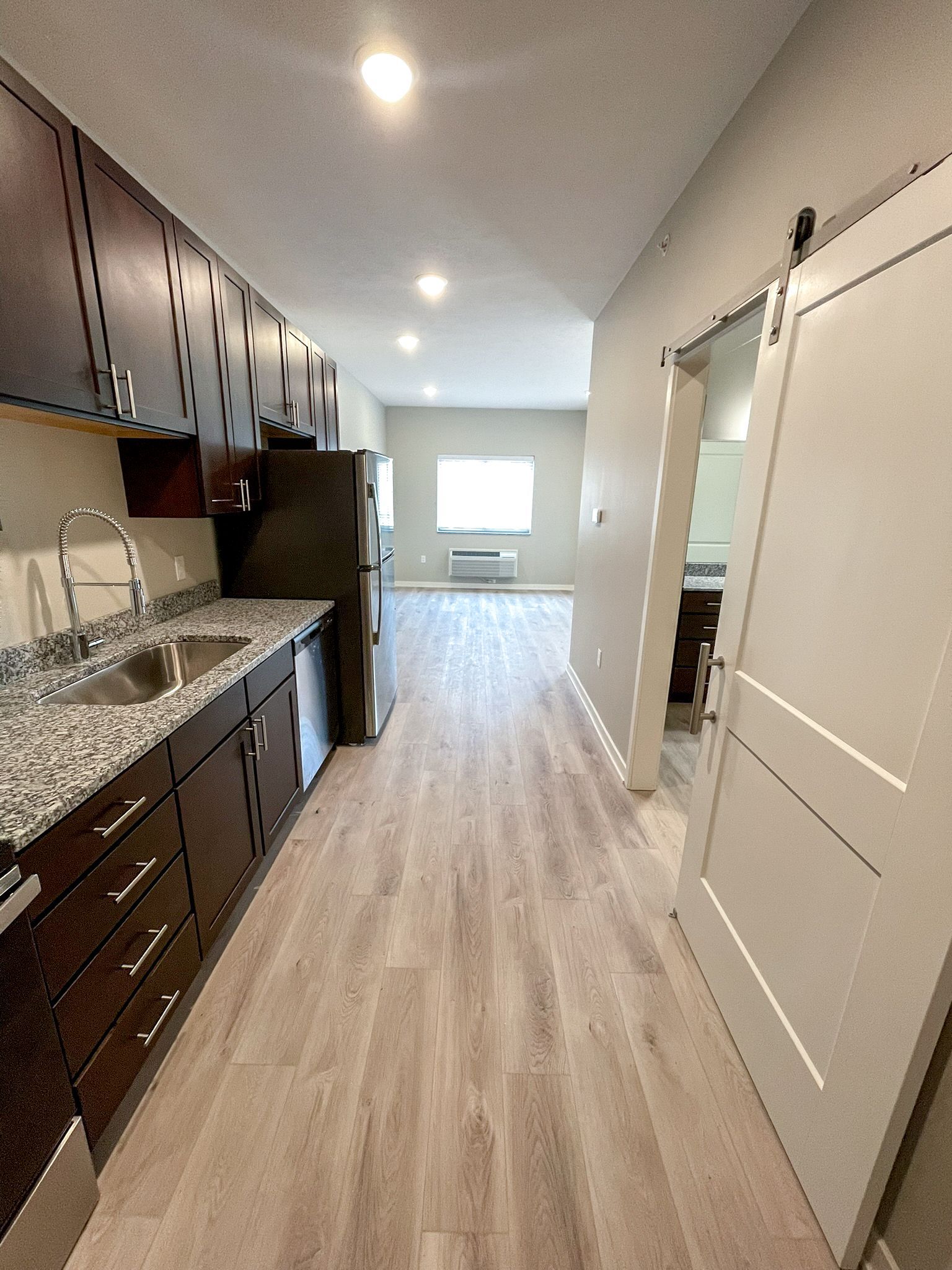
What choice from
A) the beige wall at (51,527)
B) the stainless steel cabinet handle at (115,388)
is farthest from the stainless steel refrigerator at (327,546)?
the stainless steel cabinet handle at (115,388)

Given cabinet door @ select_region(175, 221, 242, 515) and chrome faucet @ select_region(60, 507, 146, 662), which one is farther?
cabinet door @ select_region(175, 221, 242, 515)

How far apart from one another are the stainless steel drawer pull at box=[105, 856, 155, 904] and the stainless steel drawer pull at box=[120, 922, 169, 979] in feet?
0.51

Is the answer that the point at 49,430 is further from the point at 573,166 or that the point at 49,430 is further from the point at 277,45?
the point at 573,166

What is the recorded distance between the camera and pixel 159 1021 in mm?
1260

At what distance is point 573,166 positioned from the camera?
5.68ft

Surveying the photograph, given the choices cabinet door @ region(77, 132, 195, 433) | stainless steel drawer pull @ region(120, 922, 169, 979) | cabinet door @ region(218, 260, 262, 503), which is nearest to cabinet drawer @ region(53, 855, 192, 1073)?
stainless steel drawer pull @ region(120, 922, 169, 979)

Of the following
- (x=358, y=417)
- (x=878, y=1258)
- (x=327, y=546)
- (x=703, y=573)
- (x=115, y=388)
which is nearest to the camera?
(x=878, y=1258)

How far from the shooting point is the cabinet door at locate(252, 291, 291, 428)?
2459 millimetres

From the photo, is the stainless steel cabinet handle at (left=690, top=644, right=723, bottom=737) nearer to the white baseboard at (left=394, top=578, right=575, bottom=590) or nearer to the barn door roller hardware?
the barn door roller hardware

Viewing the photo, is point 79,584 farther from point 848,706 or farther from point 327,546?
point 848,706

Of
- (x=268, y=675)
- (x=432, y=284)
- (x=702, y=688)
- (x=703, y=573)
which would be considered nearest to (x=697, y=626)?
(x=703, y=573)

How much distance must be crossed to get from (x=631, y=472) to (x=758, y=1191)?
2.59 metres

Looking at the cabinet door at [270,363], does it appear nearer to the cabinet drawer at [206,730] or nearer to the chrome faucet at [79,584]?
the chrome faucet at [79,584]

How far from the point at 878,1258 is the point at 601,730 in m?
2.22
